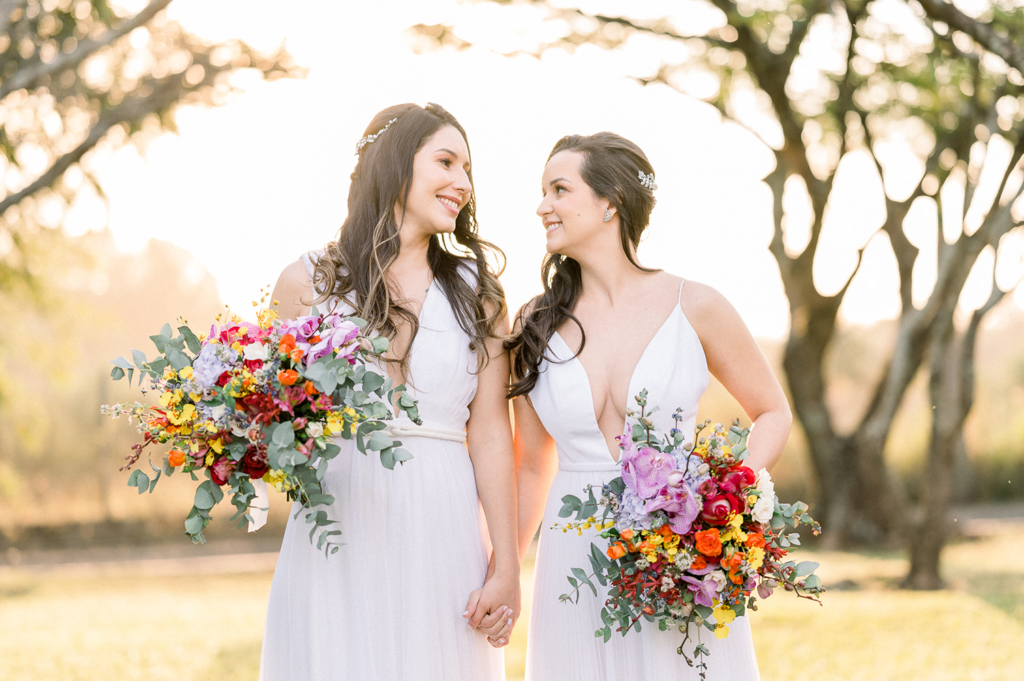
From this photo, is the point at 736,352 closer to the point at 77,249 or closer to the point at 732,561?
the point at 732,561

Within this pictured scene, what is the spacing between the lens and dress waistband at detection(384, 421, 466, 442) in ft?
9.80

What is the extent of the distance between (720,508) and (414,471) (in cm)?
112

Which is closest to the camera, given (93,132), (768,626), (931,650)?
(931,650)

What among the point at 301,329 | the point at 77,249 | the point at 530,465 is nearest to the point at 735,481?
the point at 530,465

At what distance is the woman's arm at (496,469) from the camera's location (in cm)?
301

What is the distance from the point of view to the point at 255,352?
94.6 inches

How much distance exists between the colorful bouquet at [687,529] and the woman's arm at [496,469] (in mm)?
613

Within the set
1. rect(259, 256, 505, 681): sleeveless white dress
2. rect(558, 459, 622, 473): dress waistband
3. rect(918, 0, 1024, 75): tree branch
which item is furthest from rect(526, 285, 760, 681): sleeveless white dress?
rect(918, 0, 1024, 75): tree branch

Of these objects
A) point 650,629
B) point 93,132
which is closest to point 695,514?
point 650,629

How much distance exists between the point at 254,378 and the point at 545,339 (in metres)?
1.17

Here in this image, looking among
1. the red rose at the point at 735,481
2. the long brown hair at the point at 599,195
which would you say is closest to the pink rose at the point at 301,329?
the long brown hair at the point at 599,195

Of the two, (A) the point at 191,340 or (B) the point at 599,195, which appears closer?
(A) the point at 191,340

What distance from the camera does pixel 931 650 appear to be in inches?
275

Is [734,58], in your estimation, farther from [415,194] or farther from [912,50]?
[415,194]
